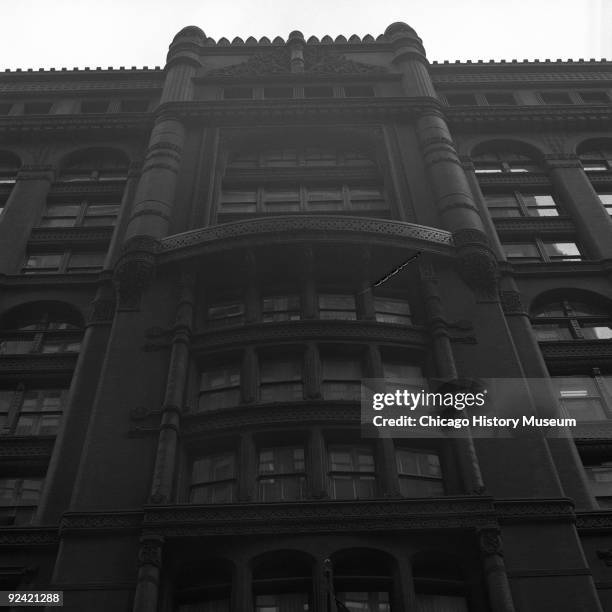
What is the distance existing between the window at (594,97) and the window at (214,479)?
33.8m

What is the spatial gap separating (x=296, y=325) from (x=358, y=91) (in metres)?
22.4

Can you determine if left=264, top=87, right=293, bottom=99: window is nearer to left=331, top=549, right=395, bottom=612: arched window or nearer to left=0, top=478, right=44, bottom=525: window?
left=0, top=478, right=44, bottom=525: window

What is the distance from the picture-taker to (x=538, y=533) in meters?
20.4

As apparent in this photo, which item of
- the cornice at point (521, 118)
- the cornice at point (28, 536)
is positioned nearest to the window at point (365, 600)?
the cornice at point (28, 536)

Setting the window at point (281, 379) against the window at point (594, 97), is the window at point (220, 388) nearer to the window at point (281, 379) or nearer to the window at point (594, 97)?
the window at point (281, 379)

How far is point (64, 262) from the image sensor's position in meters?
33.2

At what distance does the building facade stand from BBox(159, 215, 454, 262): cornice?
0.38 feet

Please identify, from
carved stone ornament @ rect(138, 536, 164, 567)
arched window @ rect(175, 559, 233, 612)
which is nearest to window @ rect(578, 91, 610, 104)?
arched window @ rect(175, 559, 233, 612)

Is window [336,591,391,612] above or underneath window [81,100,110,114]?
underneath

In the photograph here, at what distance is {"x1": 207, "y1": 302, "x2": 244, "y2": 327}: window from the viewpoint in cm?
2736

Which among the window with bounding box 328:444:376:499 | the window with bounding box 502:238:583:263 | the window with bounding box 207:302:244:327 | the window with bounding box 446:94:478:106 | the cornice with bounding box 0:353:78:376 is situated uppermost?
the window with bounding box 446:94:478:106

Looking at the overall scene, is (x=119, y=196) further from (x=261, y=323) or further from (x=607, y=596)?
(x=607, y=596)

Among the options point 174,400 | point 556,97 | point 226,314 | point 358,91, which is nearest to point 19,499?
point 174,400

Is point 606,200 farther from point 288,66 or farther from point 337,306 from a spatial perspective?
→ point 288,66
